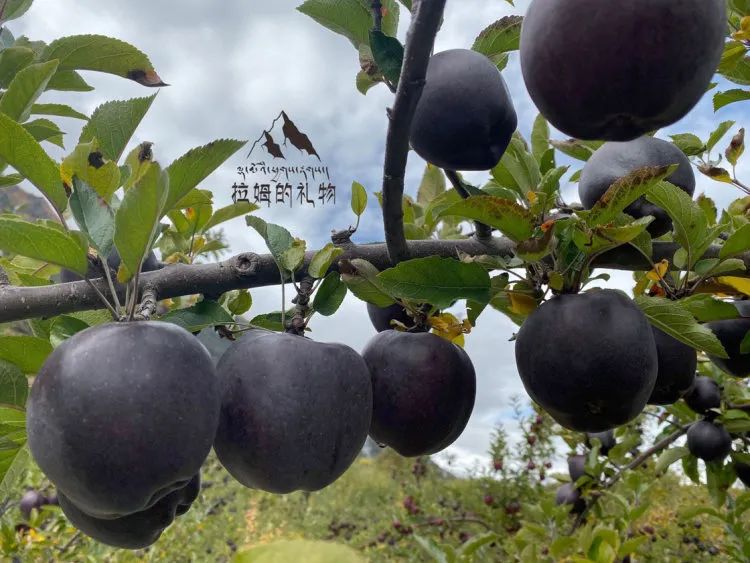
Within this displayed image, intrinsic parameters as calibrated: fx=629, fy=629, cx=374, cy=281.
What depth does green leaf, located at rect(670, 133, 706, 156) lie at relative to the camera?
4.88ft

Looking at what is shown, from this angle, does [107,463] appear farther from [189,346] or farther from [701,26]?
[701,26]

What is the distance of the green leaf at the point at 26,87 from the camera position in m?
1.07

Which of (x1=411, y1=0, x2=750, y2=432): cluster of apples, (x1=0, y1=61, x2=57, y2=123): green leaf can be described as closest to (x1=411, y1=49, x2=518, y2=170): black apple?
(x1=411, y1=0, x2=750, y2=432): cluster of apples

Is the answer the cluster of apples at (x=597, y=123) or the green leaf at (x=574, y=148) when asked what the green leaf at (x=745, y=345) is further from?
the green leaf at (x=574, y=148)

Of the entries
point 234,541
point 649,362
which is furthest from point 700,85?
point 234,541

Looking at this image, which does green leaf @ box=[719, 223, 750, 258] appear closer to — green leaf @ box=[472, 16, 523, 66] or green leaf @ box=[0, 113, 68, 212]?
green leaf @ box=[472, 16, 523, 66]

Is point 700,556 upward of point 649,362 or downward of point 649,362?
downward

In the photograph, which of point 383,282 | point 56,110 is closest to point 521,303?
point 383,282

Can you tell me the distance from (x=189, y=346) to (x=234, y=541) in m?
4.05

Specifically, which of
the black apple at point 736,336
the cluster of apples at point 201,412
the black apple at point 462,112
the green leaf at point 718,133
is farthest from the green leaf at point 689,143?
the cluster of apples at point 201,412

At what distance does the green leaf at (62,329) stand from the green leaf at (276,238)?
0.30m

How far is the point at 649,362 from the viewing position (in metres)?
0.92

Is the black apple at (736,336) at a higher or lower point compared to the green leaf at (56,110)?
lower

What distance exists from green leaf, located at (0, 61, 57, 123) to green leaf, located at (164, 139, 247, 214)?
440mm
